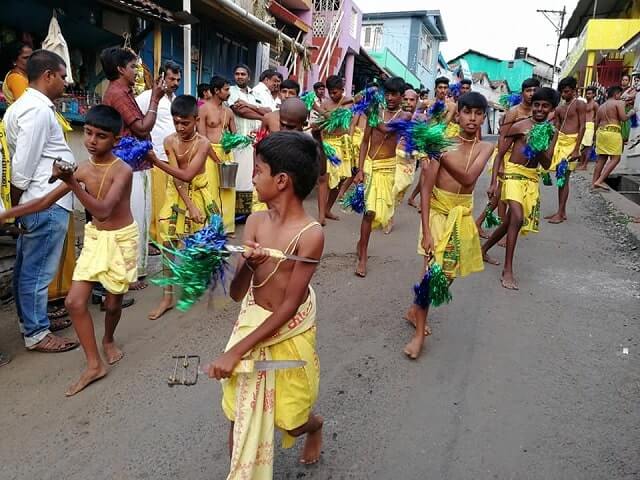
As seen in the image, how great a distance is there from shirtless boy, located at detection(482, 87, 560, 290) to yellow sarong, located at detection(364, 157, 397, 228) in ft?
3.50

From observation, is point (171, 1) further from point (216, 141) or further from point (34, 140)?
point (34, 140)

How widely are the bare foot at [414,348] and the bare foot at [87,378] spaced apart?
1969 mm

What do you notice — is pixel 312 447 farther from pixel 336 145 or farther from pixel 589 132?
pixel 589 132

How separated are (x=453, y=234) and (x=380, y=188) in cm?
187

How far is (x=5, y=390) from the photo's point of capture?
316 centimetres

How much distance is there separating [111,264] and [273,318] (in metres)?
1.71

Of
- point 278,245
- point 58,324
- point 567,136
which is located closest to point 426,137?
point 278,245

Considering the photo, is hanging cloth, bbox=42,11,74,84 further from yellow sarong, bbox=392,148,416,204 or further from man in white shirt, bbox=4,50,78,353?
yellow sarong, bbox=392,148,416,204

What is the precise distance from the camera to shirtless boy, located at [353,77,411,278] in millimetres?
5270

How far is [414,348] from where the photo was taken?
141 inches

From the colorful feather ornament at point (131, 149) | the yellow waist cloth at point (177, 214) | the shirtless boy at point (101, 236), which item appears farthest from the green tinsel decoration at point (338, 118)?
the shirtless boy at point (101, 236)

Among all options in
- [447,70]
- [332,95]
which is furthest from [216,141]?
[447,70]

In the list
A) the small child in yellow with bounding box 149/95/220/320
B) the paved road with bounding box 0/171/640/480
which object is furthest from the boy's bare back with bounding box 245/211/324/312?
the small child in yellow with bounding box 149/95/220/320

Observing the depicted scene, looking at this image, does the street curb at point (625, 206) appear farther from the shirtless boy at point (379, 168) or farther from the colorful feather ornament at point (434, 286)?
the colorful feather ornament at point (434, 286)
